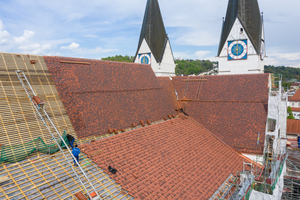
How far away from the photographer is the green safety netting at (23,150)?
6.26 meters

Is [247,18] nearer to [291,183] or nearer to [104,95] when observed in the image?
[291,183]

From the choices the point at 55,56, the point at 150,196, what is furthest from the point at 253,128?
the point at 55,56

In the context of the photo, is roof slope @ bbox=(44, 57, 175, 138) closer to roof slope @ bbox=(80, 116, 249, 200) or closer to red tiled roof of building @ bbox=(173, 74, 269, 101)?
roof slope @ bbox=(80, 116, 249, 200)

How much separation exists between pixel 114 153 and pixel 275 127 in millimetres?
9504

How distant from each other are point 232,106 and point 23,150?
11.5 m

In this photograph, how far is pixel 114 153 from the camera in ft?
27.1

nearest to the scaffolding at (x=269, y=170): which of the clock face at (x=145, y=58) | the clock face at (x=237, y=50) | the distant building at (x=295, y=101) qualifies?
the clock face at (x=237, y=50)

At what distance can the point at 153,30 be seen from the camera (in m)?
19.6

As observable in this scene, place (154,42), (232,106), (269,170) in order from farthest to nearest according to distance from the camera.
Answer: (154,42), (232,106), (269,170)

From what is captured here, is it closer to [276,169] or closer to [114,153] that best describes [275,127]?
[276,169]

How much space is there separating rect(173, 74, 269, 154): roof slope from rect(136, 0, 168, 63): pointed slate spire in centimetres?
484

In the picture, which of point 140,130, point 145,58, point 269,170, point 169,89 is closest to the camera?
point 140,130

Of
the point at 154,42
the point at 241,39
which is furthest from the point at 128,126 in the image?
the point at 241,39

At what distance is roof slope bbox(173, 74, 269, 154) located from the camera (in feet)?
40.9
